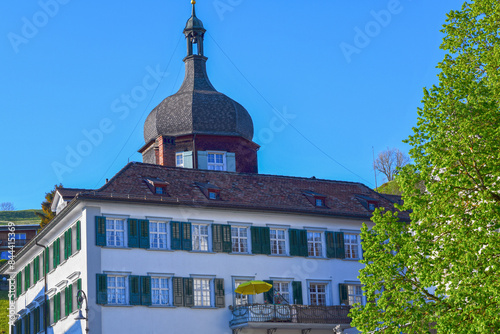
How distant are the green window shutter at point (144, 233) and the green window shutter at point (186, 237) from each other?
1.84m

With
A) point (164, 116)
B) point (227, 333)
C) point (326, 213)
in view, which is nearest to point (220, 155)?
point (164, 116)

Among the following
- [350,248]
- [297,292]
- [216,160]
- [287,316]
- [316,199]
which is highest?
[216,160]

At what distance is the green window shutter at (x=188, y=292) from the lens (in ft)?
137

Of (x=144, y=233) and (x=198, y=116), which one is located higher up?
(x=198, y=116)

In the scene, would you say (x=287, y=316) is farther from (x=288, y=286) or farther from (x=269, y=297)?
(x=288, y=286)

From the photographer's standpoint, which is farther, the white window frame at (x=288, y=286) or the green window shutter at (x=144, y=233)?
the white window frame at (x=288, y=286)

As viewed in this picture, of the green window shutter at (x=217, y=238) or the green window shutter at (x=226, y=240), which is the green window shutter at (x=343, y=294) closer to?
the green window shutter at (x=226, y=240)

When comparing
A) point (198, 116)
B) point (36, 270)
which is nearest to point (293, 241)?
point (198, 116)

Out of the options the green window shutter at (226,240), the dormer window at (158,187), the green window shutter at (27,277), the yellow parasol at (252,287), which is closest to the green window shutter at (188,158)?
the dormer window at (158,187)

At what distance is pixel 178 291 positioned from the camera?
136 feet

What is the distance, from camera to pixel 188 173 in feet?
152

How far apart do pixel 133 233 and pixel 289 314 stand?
8.35 m

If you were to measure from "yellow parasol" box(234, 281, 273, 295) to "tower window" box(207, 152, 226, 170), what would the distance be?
12.6 m

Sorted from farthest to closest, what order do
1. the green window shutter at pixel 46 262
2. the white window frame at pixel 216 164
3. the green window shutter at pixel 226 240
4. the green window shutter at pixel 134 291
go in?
the white window frame at pixel 216 164
the green window shutter at pixel 46 262
the green window shutter at pixel 226 240
the green window shutter at pixel 134 291
